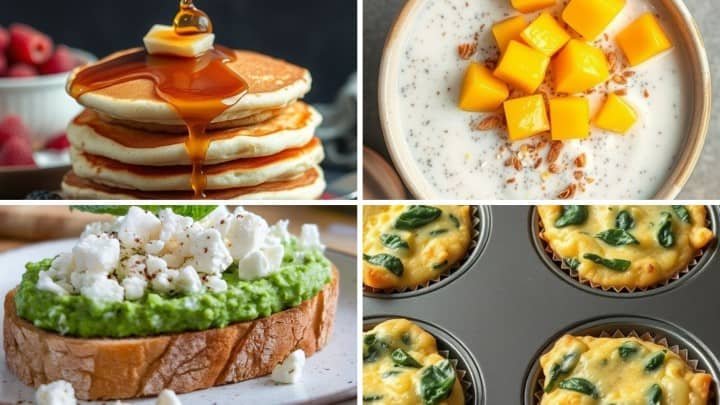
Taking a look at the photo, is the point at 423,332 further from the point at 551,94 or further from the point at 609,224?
the point at 551,94

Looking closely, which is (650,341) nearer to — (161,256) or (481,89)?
(481,89)

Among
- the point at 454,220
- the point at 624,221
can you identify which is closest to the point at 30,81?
the point at 454,220

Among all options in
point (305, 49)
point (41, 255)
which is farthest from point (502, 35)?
point (305, 49)

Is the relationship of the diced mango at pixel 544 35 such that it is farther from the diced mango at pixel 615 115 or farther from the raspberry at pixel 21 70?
the raspberry at pixel 21 70

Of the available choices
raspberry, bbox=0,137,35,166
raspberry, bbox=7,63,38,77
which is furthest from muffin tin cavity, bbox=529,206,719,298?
raspberry, bbox=7,63,38,77

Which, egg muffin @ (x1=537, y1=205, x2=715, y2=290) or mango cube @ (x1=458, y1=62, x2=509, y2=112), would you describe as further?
mango cube @ (x1=458, y1=62, x2=509, y2=112)

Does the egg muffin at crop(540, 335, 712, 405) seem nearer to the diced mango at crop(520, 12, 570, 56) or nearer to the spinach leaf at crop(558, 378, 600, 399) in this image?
the spinach leaf at crop(558, 378, 600, 399)

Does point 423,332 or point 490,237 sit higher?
point 490,237
